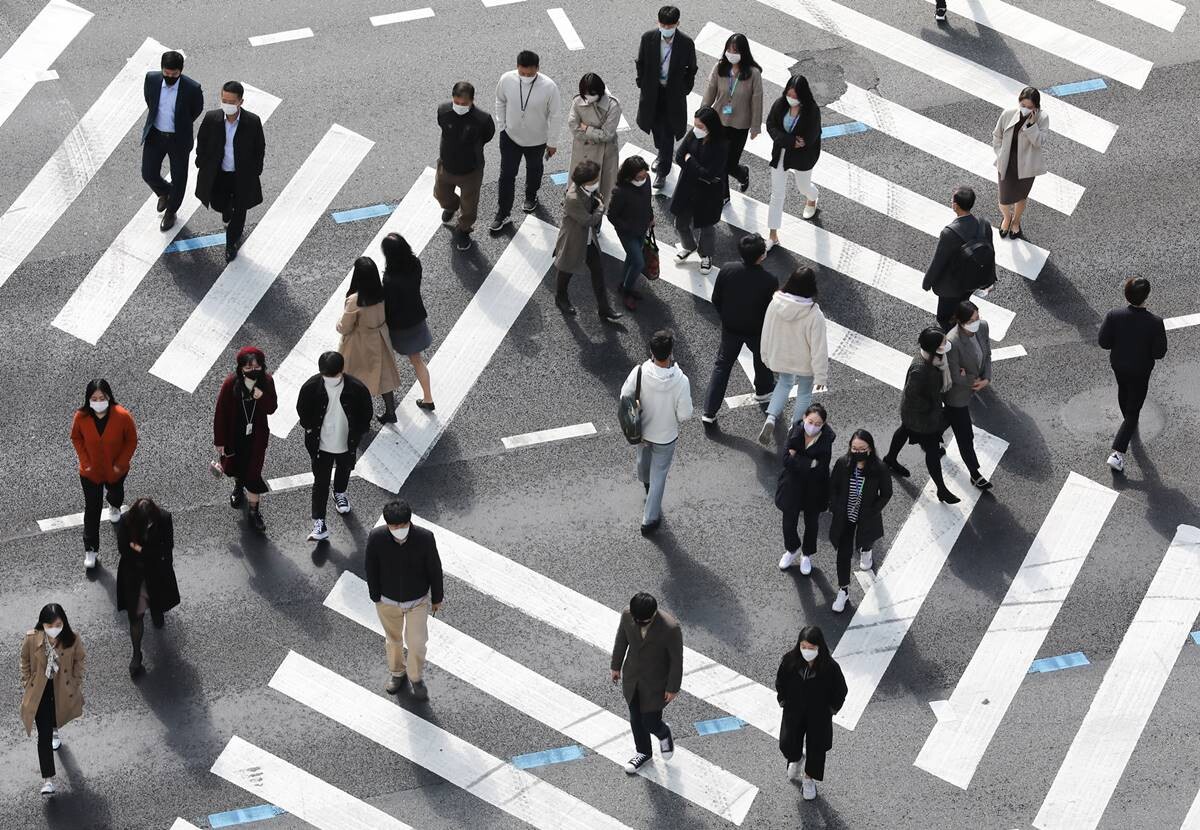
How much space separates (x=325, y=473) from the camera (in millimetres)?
16312

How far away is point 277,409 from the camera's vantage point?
17.6 meters

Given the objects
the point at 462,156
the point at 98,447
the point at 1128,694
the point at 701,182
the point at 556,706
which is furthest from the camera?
the point at 462,156

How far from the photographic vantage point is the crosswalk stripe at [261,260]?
18156mm

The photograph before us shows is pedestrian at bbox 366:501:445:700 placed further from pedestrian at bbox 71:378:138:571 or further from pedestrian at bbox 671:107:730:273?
pedestrian at bbox 671:107:730:273

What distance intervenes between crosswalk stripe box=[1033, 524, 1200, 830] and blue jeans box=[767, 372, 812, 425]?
3357mm

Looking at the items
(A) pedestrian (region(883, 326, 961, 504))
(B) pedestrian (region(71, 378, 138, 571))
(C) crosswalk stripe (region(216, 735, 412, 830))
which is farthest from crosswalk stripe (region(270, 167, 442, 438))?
(A) pedestrian (region(883, 326, 961, 504))

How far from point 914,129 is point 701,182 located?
3.29 metres

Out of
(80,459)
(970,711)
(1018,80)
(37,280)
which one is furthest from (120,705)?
(1018,80)

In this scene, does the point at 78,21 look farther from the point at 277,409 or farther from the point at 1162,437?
the point at 1162,437

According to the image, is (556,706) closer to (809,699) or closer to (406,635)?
(406,635)

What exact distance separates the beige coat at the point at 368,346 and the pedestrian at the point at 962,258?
507 centimetres

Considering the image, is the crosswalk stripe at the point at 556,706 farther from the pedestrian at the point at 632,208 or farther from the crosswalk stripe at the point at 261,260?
the pedestrian at the point at 632,208

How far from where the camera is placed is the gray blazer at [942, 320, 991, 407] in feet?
55.0

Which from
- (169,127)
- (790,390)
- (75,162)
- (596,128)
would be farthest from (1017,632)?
(75,162)
